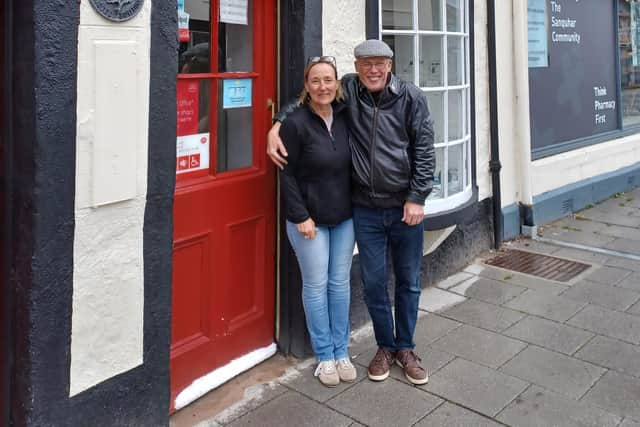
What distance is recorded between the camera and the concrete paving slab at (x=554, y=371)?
3.54 metres

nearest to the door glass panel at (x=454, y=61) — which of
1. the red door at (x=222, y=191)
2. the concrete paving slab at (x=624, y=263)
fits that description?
the red door at (x=222, y=191)

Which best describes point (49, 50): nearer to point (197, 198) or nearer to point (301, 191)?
point (197, 198)

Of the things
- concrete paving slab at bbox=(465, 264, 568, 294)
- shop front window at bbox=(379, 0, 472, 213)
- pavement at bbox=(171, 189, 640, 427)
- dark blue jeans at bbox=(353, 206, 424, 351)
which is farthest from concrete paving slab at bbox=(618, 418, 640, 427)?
shop front window at bbox=(379, 0, 472, 213)

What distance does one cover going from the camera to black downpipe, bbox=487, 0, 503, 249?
5.90 m

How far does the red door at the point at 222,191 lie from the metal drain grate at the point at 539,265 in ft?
8.70

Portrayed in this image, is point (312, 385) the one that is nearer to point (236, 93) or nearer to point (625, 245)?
point (236, 93)

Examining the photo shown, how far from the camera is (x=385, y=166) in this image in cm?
341

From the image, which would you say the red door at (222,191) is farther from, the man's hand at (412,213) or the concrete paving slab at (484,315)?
the concrete paving slab at (484,315)

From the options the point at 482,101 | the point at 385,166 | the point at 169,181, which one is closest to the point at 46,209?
the point at 169,181

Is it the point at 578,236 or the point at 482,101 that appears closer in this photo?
the point at 482,101

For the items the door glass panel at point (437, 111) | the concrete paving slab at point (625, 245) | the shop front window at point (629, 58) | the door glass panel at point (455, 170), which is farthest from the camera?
the shop front window at point (629, 58)

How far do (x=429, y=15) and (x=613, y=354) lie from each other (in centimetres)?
267

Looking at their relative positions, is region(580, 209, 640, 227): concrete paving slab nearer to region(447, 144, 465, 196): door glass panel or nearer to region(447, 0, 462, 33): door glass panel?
region(447, 144, 465, 196): door glass panel

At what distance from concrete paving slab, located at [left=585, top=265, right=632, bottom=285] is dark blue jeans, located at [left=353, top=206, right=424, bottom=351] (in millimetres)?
2387
